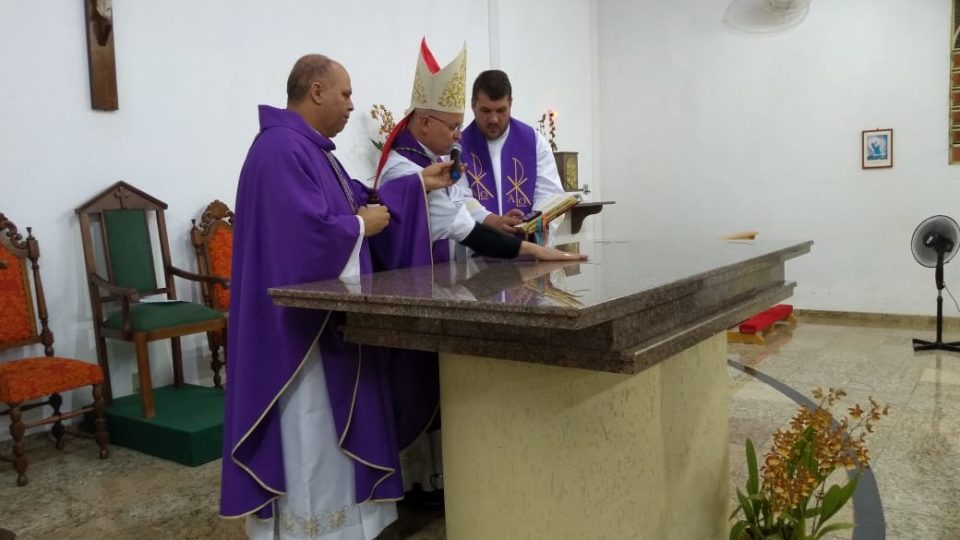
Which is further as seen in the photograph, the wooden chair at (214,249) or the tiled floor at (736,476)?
the wooden chair at (214,249)

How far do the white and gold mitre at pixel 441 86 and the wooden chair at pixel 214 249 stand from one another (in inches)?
87.7

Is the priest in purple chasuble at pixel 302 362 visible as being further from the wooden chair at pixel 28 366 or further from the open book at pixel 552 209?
the wooden chair at pixel 28 366

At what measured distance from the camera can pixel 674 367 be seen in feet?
7.16

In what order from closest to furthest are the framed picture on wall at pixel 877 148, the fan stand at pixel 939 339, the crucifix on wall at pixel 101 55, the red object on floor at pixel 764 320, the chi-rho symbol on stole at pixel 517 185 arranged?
the chi-rho symbol on stole at pixel 517 185 < the crucifix on wall at pixel 101 55 < the fan stand at pixel 939 339 < the red object on floor at pixel 764 320 < the framed picture on wall at pixel 877 148

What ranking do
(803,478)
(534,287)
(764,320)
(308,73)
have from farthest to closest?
(764,320), (308,73), (803,478), (534,287)

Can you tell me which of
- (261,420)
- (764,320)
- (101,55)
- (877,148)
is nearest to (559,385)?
(261,420)

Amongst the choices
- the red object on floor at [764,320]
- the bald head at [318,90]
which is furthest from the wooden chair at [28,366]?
the red object on floor at [764,320]

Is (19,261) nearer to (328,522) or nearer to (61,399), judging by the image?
(61,399)

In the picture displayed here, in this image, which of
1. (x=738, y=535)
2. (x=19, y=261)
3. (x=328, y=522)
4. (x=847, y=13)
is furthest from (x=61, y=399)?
(x=847, y=13)

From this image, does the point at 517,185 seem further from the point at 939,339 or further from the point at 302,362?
the point at 939,339

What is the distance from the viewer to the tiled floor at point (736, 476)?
269cm

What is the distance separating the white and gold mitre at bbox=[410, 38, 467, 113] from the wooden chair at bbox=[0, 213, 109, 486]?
1956 mm

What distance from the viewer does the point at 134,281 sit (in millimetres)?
4109

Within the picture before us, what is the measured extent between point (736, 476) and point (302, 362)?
186cm
